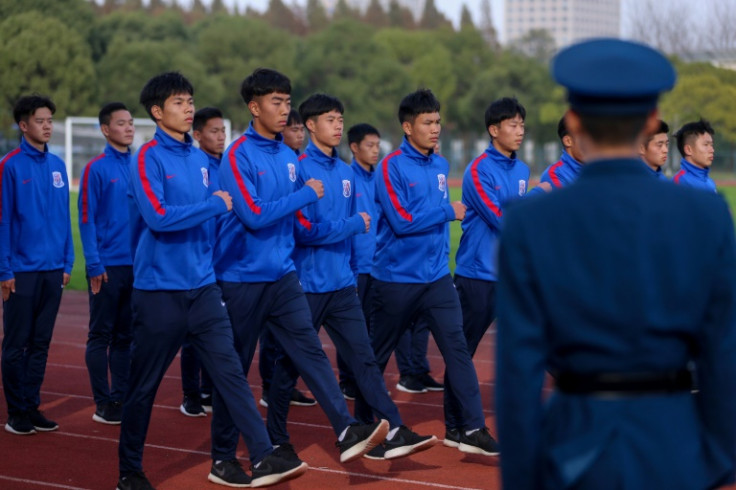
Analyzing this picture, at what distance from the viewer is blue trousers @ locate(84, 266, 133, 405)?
796 centimetres

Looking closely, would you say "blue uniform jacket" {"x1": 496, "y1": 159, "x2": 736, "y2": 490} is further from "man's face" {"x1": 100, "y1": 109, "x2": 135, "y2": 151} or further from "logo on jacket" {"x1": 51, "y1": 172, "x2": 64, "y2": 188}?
"man's face" {"x1": 100, "y1": 109, "x2": 135, "y2": 151}

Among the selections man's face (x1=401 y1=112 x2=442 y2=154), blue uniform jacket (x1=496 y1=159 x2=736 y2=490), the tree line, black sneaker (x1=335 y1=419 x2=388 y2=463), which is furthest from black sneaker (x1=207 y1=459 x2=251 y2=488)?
the tree line

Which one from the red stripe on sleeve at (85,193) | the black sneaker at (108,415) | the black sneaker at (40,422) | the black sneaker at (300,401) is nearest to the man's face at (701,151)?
the black sneaker at (300,401)

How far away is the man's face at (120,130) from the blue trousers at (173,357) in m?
2.40

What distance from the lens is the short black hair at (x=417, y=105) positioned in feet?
24.0

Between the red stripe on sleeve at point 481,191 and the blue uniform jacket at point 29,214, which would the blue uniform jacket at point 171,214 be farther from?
the red stripe on sleeve at point 481,191

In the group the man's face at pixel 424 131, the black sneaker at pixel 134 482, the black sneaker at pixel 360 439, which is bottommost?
the black sneaker at pixel 134 482

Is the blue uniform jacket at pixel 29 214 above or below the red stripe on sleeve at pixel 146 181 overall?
below

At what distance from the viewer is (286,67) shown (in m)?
66.9

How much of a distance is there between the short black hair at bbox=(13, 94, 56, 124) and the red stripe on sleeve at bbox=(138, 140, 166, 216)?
2.10 m

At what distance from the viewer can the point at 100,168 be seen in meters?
7.98

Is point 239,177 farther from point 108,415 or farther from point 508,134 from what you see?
point 108,415

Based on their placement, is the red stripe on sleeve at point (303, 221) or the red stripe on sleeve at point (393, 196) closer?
the red stripe on sleeve at point (303, 221)

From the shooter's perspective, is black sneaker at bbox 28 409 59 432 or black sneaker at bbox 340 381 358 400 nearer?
black sneaker at bbox 28 409 59 432
